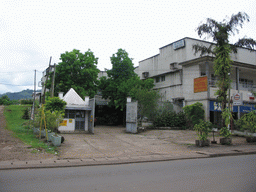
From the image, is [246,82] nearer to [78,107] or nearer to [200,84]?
[200,84]

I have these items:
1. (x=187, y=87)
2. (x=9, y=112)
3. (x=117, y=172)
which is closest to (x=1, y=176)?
(x=117, y=172)

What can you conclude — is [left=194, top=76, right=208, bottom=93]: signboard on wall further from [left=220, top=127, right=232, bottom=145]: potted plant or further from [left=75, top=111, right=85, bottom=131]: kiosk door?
[left=75, top=111, right=85, bottom=131]: kiosk door

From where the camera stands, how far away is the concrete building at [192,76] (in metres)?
21.9

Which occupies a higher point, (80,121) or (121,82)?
(121,82)

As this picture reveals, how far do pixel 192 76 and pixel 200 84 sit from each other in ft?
6.59

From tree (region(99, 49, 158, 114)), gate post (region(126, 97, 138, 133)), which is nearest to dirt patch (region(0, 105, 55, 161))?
gate post (region(126, 97, 138, 133))

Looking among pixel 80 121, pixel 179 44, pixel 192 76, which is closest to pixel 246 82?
pixel 192 76

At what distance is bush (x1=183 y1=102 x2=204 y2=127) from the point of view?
21.1 meters

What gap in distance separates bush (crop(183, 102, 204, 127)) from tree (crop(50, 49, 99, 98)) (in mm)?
13612

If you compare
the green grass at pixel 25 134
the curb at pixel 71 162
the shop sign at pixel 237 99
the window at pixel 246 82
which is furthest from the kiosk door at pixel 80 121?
the window at pixel 246 82

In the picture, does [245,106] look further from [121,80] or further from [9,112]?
[9,112]

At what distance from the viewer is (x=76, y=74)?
29750 mm

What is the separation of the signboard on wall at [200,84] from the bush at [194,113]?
164cm

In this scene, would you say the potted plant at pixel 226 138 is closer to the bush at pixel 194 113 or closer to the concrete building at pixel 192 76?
the concrete building at pixel 192 76
